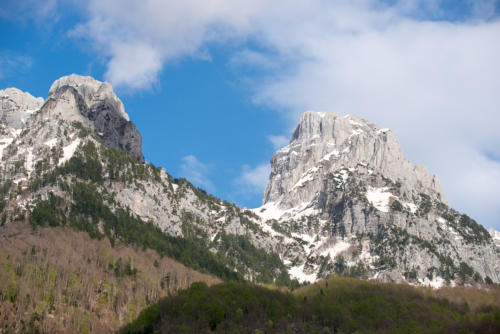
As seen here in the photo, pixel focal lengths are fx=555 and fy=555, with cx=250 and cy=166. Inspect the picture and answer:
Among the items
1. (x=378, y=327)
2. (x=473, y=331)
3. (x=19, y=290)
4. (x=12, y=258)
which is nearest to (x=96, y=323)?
(x=19, y=290)

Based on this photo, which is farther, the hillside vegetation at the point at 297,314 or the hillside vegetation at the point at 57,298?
the hillside vegetation at the point at 57,298

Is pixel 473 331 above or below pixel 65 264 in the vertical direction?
below

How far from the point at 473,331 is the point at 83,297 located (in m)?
119

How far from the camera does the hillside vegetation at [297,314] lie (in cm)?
14900

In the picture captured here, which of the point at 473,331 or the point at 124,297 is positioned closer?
the point at 473,331

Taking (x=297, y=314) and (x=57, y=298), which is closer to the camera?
(x=297, y=314)

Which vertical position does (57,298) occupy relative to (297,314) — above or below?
above

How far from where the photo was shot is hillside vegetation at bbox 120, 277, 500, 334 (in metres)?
149

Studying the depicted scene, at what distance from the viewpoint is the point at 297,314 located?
166m

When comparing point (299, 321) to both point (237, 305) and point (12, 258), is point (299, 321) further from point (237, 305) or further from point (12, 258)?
point (12, 258)

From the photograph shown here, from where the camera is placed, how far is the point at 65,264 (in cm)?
19700

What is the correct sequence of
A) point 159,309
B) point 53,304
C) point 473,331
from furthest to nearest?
point 53,304 < point 159,309 < point 473,331

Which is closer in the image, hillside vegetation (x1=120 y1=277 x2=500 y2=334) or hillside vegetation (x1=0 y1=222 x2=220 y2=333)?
hillside vegetation (x1=120 y1=277 x2=500 y2=334)

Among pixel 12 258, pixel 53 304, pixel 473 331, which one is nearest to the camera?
pixel 473 331
